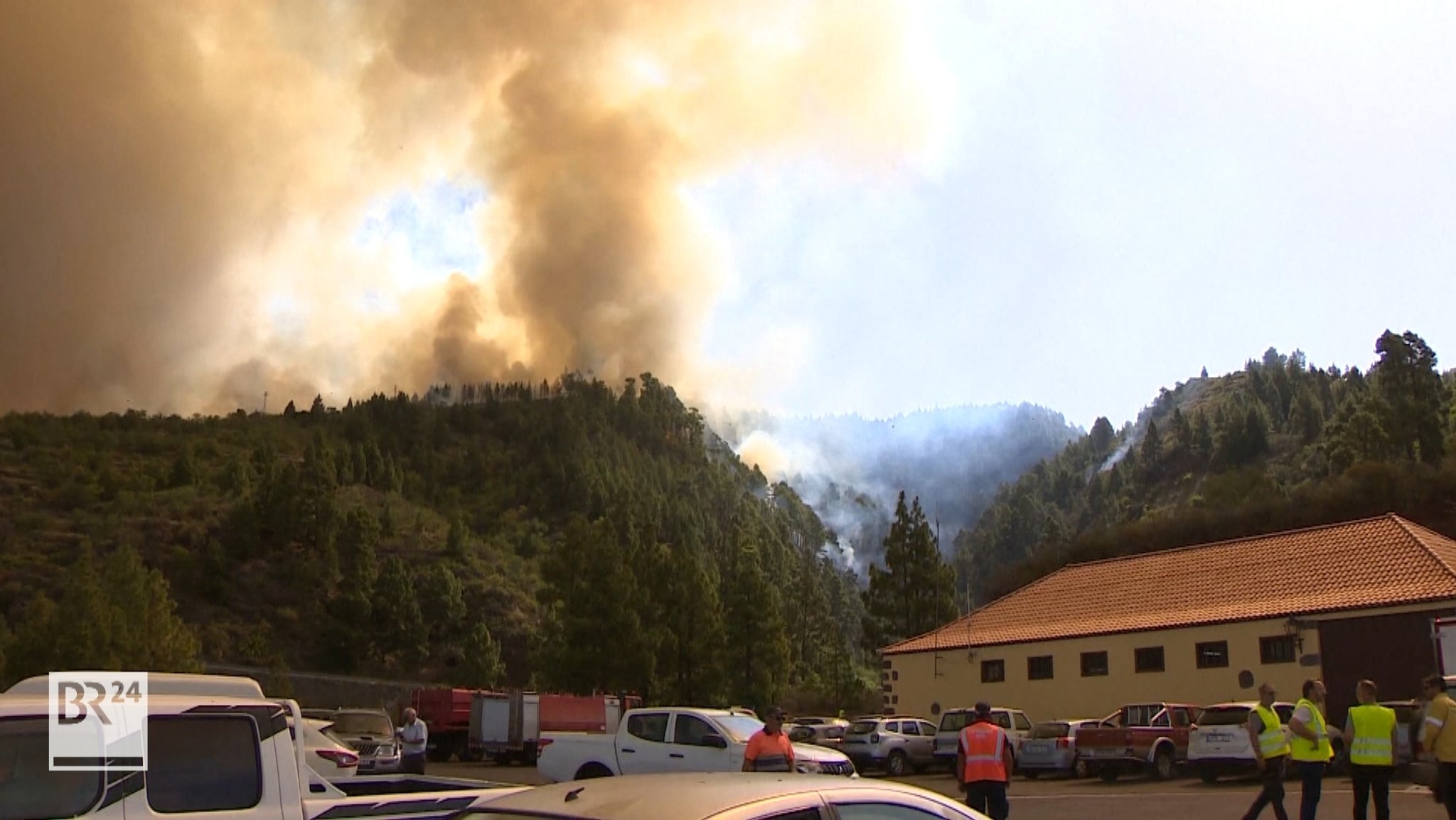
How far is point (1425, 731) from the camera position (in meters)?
11.6

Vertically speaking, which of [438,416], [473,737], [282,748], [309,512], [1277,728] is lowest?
[473,737]

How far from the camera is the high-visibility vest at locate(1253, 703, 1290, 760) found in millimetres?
12773

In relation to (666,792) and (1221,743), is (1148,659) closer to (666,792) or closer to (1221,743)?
(1221,743)

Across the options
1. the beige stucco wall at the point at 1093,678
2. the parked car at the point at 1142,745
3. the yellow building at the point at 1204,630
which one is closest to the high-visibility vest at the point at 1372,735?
the parked car at the point at 1142,745

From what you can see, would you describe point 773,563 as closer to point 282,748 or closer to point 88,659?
point 88,659

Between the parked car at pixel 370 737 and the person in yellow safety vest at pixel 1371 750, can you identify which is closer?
the person in yellow safety vest at pixel 1371 750

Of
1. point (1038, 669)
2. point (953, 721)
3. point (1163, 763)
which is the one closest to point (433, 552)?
point (1038, 669)

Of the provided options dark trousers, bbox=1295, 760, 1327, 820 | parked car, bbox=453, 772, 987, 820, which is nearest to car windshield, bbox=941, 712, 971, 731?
dark trousers, bbox=1295, 760, 1327, 820

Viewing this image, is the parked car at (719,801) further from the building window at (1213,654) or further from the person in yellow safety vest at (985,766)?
the building window at (1213,654)

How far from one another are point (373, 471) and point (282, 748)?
142 metres

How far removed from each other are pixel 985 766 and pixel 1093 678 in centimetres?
2760

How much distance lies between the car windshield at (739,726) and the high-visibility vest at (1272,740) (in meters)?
7.28

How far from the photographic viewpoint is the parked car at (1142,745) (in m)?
26.5

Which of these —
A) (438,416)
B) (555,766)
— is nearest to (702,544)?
(438,416)
